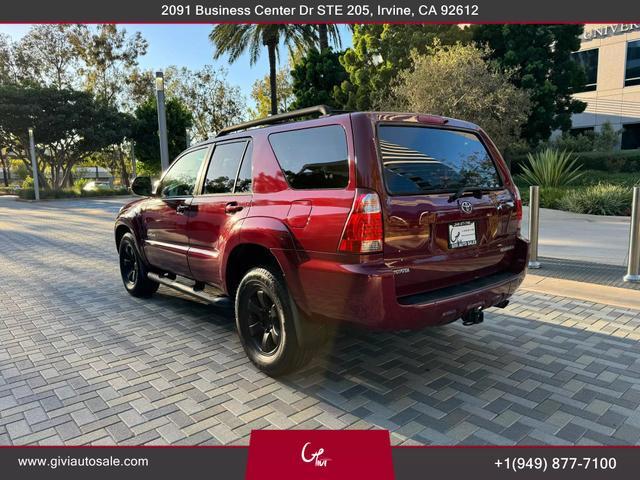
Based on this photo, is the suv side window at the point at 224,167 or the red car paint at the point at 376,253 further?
the suv side window at the point at 224,167

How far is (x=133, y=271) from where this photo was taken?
5996mm

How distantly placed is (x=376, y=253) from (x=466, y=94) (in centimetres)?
1225

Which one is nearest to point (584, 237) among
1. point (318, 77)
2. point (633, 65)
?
point (318, 77)

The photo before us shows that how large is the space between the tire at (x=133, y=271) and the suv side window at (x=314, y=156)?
2935mm

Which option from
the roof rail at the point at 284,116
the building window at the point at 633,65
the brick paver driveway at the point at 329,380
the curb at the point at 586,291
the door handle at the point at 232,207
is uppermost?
the building window at the point at 633,65

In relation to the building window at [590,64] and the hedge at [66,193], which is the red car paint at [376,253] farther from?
the hedge at [66,193]

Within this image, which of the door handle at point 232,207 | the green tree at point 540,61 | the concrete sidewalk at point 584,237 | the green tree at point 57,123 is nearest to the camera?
the door handle at point 232,207

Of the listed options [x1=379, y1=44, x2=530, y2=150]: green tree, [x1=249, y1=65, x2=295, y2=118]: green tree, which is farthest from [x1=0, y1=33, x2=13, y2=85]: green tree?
[x1=379, y1=44, x2=530, y2=150]: green tree

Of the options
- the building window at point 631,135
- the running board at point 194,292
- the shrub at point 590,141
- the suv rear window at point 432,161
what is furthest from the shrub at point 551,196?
the building window at point 631,135

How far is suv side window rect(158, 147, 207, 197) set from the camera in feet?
15.4

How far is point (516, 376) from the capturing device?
139 inches

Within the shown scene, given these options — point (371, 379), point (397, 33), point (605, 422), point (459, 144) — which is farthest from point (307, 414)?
point (397, 33)

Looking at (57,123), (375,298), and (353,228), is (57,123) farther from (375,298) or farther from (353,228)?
(375,298)

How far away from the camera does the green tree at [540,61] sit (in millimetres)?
19484
